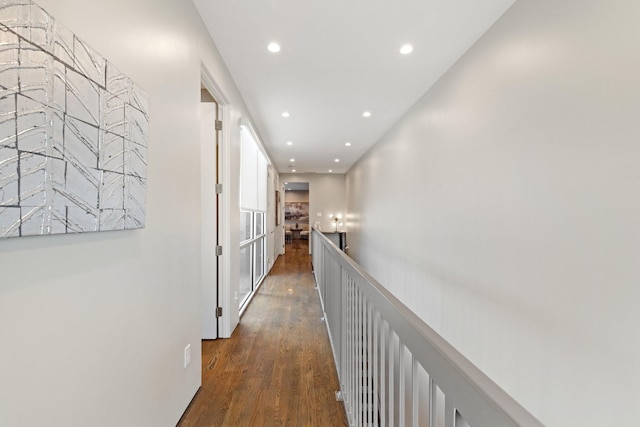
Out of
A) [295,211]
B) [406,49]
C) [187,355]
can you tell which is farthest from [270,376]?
[295,211]

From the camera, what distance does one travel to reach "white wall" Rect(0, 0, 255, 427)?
0.80 meters

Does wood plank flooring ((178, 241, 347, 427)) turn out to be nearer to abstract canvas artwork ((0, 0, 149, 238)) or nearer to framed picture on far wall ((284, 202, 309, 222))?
abstract canvas artwork ((0, 0, 149, 238))

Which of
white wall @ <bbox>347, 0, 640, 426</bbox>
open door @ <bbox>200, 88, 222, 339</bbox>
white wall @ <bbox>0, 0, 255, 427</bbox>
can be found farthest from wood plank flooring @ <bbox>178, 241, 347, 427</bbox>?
white wall @ <bbox>347, 0, 640, 426</bbox>

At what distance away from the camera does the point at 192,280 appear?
1.97 meters

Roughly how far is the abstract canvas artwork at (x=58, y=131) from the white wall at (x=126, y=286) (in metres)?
0.07

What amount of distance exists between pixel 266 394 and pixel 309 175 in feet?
25.9

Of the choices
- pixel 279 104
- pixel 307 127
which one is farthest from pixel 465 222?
pixel 307 127

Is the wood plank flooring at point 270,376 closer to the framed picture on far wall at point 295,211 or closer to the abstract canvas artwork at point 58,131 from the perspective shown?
the abstract canvas artwork at point 58,131

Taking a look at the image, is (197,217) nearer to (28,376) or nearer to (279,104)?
(28,376)

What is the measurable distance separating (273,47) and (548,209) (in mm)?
2287

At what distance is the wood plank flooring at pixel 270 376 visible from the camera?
183 centimetres

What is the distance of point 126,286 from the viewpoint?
1.22 meters

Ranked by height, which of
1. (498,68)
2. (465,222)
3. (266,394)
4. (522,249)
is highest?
(498,68)

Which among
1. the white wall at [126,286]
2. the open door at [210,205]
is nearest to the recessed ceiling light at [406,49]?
the white wall at [126,286]
